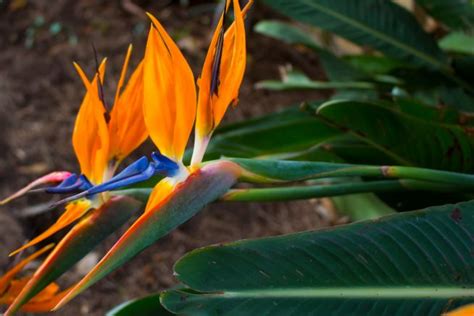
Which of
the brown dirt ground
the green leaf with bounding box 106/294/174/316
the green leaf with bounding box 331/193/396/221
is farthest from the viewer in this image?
the brown dirt ground

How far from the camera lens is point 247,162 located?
0.64 meters

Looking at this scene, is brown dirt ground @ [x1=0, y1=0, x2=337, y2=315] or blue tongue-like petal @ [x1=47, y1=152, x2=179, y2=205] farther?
brown dirt ground @ [x1=0, y1=0, x2=337, y2=315]

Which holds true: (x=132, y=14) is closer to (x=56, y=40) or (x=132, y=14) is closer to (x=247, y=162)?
(x=56, y=40)

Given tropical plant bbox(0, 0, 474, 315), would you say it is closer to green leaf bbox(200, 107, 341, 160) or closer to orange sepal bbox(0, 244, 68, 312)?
orange sepal bbox(0, 244, 68, 312)

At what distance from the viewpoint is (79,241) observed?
25.3 inches

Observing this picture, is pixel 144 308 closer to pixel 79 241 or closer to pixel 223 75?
pixel 79 241

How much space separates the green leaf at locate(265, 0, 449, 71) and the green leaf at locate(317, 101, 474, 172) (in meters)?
0.42

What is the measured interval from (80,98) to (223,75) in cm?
161

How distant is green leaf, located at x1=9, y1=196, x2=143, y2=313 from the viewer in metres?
0.62

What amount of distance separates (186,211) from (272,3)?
75cm

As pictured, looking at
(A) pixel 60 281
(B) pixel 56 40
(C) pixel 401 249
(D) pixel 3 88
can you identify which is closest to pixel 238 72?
(C) pixel 401 249

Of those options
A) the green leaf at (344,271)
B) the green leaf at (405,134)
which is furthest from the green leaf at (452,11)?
the green leaf at (344,271)

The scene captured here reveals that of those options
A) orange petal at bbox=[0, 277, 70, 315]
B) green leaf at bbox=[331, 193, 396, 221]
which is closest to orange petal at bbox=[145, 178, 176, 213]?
orange petal at bbox=[0, 277, 70, 315]

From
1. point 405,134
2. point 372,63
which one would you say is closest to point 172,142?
point 405,134
